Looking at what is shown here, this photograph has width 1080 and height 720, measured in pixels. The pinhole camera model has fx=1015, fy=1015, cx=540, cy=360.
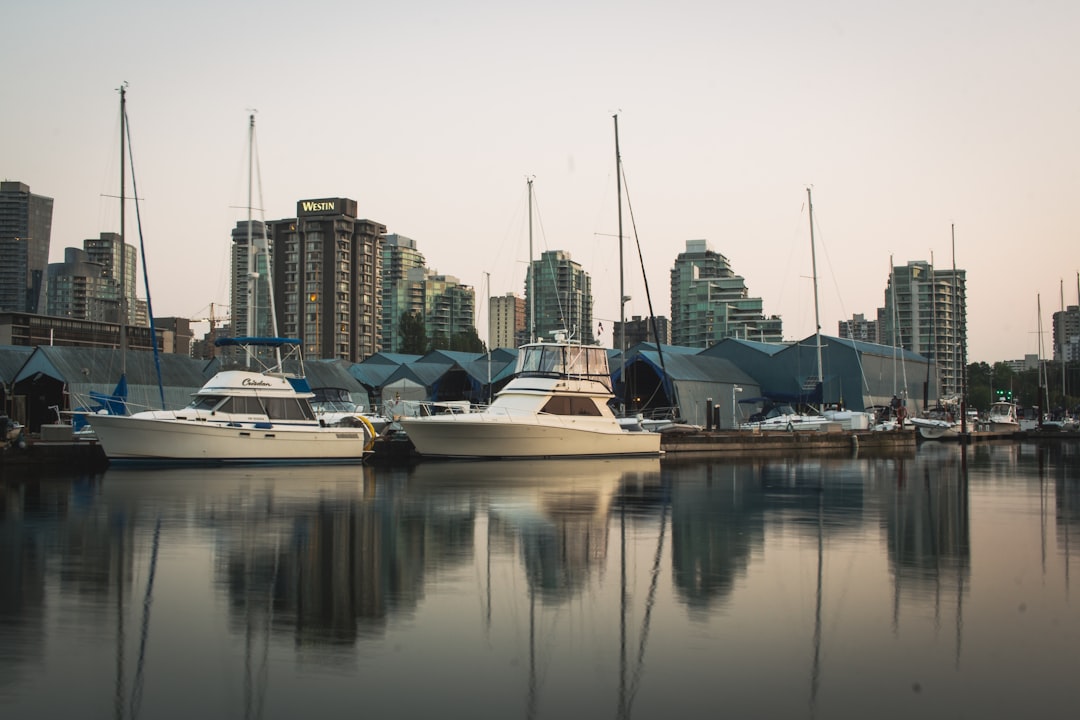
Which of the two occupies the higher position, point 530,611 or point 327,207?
point 327,207

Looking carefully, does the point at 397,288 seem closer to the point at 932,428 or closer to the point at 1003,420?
the point at 1003,420

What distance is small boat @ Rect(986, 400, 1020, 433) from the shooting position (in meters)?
81.2

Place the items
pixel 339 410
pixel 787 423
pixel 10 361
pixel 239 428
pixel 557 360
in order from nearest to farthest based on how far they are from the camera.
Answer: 1. pixel 239 428
2. pixel 557 360
3. pixel 10 361
4. pixel 339 410
5. pixel 787 423

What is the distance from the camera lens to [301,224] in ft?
447

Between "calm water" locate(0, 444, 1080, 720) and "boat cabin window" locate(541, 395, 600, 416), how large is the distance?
1882cm

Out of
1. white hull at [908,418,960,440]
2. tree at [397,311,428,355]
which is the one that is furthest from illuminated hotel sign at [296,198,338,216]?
white hull at [908,418,960,440]

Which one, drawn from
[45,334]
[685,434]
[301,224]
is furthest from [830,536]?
[301,224]

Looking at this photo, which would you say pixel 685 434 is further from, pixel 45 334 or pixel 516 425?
pixel 45 334

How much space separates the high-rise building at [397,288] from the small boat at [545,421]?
12275cm

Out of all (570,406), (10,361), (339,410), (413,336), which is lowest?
(339,410)

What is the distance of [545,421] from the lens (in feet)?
128

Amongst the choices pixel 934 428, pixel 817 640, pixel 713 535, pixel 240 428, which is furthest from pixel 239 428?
pixel 934 428

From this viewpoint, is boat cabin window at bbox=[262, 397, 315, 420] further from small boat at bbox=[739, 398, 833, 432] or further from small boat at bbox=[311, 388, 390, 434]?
small boat at bbox=[739, 398, 833, 432]

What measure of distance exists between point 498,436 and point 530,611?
92.0ft
